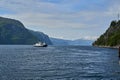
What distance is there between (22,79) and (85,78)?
13.7 meters

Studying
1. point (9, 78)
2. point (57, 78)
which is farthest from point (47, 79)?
point (9, 78)

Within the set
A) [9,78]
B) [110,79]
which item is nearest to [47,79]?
[9,78]

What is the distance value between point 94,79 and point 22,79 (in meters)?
15.2

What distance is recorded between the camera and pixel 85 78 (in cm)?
6625

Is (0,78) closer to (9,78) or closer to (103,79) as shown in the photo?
(9,78)

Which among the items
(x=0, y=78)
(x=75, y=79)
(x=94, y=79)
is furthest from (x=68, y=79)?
(x=0, y=78)

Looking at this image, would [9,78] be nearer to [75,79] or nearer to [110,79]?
[75,79]

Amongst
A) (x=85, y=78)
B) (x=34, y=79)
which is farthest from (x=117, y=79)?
(x=34, y=79)

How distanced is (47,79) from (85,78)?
28.2ft

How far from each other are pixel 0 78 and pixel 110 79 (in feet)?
76.6

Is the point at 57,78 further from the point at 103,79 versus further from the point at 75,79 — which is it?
the point at 103,79

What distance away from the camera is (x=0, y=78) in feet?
211

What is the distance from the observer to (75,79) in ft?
210

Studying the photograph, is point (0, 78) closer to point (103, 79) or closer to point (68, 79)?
point (68, 79)
